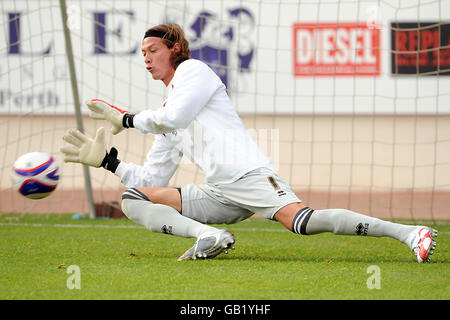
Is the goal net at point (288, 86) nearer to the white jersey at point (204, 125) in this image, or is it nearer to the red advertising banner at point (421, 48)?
the red advertising banner at point (421, 48)

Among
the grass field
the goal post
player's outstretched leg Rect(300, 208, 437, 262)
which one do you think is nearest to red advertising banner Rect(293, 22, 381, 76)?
the goal post

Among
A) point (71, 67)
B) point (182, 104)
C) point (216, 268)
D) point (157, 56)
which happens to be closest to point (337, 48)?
point (71, 67)

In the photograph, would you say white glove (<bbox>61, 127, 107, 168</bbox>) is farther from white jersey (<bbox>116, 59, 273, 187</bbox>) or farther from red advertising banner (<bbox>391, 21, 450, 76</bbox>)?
red advertising banner (<bbox>391, 21, 450, 76</bbox>)

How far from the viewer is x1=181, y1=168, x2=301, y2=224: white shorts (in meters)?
4.52

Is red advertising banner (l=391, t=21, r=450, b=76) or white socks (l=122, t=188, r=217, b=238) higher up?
red advertising banner (l=391, t=21, r=450, b=76)

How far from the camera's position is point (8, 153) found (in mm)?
10602

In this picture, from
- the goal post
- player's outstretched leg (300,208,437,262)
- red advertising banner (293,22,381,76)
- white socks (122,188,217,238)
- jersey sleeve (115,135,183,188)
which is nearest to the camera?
player's outstretched leg (300,208,437,262)

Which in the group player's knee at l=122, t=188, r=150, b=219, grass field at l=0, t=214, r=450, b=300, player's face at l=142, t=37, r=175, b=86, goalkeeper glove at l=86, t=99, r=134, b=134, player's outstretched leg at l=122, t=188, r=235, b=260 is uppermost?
player's face at l=142, t=37, r=175, b=86

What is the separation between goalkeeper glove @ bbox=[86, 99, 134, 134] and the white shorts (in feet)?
1.91

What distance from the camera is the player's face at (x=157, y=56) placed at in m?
4.76

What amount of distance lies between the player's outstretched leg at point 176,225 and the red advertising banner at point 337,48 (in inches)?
257

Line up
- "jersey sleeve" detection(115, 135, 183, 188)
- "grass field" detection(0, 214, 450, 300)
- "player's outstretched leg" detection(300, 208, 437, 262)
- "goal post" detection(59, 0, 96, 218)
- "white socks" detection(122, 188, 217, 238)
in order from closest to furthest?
"grass field" detection(0, 214, 450, 300), "player's outstretched leg" detection(300, 208, 437, 262), "white socks" detection(122, 188, 217, 238), "jersey sleeve" detection(115, 135, 183, 188), "goal post" detection(59, 0, 96, 218)

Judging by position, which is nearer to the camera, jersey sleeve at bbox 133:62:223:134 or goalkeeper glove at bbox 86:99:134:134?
jersey sleeve at bbox 133:62:223:134
